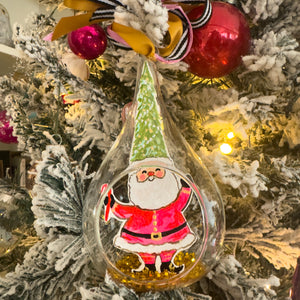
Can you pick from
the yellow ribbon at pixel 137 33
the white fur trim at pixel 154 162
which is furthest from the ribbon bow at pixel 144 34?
the white fur trim at pixel 154 162

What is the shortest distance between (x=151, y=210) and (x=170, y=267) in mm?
63

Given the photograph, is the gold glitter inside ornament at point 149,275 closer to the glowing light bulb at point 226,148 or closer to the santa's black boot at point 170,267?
the santa's black boot at point 170,267

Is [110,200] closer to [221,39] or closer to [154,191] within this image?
[154,191]

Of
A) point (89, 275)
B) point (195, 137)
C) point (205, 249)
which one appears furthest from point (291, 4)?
point (89, 275)

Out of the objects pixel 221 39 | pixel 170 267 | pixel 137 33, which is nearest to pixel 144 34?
pixel 137 33

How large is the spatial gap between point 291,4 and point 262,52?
8cm

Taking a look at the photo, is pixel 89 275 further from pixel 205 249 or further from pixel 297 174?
pixel 297 174

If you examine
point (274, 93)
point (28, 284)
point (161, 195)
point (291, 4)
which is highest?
point (291, 4)

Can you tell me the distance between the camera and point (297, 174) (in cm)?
41

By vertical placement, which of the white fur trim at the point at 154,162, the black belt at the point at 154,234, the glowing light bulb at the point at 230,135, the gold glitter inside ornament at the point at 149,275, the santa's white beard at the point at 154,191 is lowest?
the gold glitter inside ornament at the point at 149,275

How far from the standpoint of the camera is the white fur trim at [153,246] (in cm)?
34

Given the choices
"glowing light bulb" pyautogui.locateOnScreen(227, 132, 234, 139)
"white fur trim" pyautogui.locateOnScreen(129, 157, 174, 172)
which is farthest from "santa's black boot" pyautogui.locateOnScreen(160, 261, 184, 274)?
"glowing light bulb" pyautogui.locateOnScreen(227, 132, 234, 139)

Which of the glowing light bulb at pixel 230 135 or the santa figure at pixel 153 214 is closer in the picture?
the santa figure at pixel 153 214

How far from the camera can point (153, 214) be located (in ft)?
1.12
